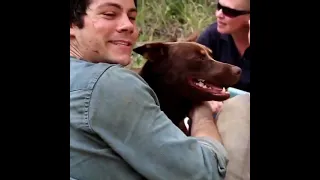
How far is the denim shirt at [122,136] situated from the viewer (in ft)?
4.01

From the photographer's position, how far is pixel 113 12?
134 centimetres

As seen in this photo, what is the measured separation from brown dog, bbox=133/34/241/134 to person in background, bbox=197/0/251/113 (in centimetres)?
6

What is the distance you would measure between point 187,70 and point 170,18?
1.11ft

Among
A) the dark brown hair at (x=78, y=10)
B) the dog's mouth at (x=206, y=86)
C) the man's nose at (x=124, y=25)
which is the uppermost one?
the dark brown hair at (x=78, y=10)

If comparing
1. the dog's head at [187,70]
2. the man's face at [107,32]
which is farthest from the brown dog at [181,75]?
the man's face at [107,32]

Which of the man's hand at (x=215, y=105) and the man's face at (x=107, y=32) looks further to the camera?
the man's hand at (x=215, y=105)

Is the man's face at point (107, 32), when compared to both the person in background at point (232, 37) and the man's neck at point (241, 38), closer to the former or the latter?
the person in background at point (232, 37)

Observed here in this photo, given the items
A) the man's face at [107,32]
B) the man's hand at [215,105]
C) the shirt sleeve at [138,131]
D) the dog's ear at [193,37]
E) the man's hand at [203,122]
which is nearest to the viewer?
the shirt sleeve at [138,131]

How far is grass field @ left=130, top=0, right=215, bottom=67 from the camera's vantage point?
175 centimetres

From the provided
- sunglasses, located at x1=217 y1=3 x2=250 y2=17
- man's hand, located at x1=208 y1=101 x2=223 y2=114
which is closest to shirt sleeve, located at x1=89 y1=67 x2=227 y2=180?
man's hand, located at x1=208 y1=101 x2=223 y2=114
